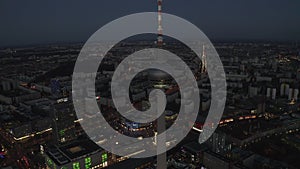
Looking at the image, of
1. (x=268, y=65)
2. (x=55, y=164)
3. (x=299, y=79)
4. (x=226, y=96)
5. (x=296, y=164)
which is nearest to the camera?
(x=55, y=164)

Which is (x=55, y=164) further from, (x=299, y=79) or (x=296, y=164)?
(x=299, y=79)

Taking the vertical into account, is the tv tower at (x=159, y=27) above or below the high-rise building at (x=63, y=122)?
above

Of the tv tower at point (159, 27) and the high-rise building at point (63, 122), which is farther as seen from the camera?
the high-rise building at point (63, 122)

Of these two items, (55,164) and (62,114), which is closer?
(55,164)

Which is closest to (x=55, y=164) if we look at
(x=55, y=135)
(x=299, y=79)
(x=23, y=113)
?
(x=55, y=135)

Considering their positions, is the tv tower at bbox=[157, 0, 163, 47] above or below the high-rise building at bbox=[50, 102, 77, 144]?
above

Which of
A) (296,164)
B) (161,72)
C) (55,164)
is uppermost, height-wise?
(161,72)

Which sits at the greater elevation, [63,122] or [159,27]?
[159,27]

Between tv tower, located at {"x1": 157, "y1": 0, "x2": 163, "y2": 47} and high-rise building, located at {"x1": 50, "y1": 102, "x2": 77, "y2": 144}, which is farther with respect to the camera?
high-rise building, located at {"x1": 50, "y1": 102, "x2": 77, "y2": 144}

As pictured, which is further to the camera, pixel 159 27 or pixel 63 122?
pixel 63 122

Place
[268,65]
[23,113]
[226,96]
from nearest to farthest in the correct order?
[23,113], [226,96], [268,65]

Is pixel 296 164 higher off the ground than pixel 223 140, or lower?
lower
